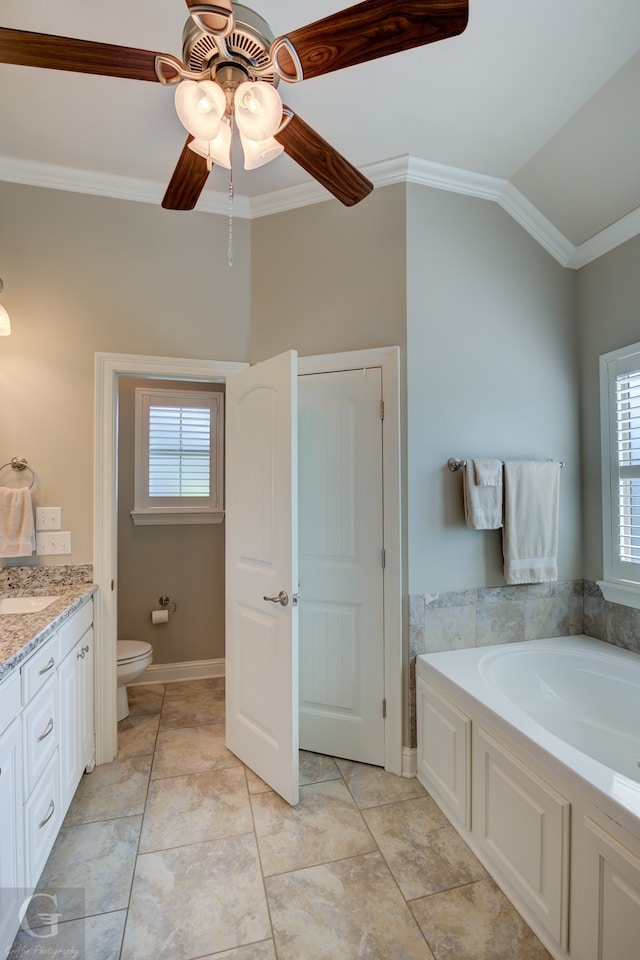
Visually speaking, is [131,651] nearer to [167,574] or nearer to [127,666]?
[127,666]

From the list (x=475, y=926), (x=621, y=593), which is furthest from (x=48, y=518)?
(x=621, y=593)

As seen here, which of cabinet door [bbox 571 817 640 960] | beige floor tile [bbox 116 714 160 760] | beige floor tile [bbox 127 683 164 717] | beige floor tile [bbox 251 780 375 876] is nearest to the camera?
cabinet door [bbox 571 817 640 960]

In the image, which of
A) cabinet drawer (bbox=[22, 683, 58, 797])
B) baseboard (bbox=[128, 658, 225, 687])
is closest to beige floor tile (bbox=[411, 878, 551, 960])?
cabinet drawer (bbox=[22, 683, 58, 797])

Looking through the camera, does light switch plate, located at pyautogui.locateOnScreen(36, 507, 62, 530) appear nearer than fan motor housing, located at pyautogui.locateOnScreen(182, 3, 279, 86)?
No

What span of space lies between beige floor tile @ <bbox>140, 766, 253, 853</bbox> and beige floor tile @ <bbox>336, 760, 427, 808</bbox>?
19.4 inches

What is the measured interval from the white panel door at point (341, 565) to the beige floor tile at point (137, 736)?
86 cm

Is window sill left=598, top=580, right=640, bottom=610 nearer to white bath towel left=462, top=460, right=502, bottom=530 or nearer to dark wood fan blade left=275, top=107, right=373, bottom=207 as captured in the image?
white bath towel left=462, top=460, right=502, bottom=530

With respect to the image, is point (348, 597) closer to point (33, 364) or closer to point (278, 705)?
point (278, 705)

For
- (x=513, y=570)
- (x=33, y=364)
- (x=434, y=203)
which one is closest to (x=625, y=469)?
(x=513, y=570)

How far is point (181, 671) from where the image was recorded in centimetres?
330

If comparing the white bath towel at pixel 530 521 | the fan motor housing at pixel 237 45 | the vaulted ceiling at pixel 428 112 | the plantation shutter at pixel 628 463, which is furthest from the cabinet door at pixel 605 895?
the vaulted ceiling at pixel 428 112

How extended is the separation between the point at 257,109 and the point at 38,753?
2.10 metres

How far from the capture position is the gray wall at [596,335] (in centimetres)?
224

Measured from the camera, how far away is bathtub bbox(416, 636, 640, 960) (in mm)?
1156
